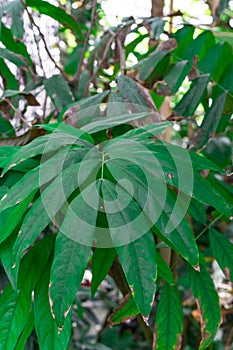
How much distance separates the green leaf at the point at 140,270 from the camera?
0.44m

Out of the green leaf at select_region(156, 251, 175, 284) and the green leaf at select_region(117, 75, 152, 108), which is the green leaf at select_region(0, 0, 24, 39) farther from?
the green leaf at select_region(156, 251, 175, 284)

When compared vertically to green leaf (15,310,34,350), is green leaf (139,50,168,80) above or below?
above

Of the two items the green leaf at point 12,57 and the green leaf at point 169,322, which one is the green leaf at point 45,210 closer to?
the green leaf at point 169,322

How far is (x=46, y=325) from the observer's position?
1.78 ft

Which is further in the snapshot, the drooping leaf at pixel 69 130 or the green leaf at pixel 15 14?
the green leaf at pixel 15 14

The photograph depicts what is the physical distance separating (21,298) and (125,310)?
0.51ft

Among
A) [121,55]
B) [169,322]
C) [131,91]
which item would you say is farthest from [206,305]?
[121,55]

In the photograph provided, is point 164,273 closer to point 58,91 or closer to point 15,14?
point 58,91

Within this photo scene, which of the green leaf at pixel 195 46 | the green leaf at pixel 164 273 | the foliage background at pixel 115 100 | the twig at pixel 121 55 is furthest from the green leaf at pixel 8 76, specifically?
the green leaf at pixel 164 273

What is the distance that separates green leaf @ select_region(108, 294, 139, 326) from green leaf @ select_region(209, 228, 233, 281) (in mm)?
122

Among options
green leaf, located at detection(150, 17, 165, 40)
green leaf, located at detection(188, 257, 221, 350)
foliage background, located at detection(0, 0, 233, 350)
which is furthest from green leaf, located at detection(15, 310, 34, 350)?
green leaf, located at detection(150, 17, 165, 40)

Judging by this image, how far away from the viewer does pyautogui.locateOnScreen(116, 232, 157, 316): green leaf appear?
1.43 ft

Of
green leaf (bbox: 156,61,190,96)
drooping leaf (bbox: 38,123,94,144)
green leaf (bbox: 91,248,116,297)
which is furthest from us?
green leaf (bbox: 156,61,190,96)

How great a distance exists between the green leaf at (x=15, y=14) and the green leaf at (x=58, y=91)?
0.27 ft
